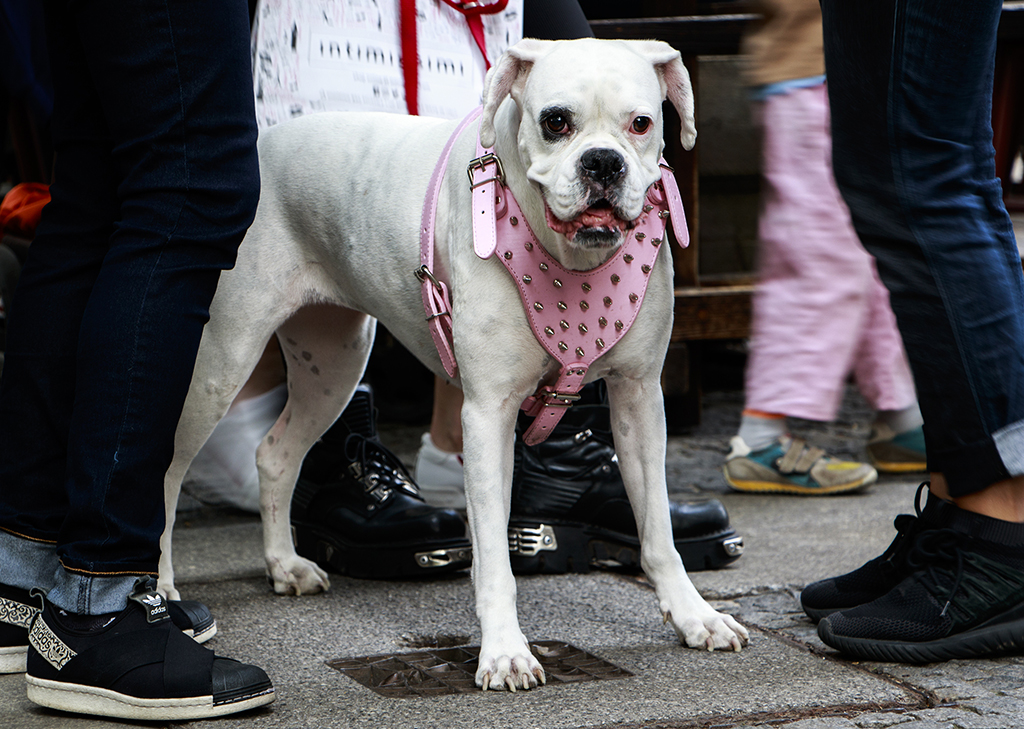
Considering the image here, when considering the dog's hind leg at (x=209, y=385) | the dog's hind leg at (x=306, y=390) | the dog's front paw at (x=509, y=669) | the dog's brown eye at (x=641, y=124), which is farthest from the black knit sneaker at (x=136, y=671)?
the dog's brown eye at (x=641, y=124)

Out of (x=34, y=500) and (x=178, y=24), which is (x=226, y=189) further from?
(x=34, y=500)

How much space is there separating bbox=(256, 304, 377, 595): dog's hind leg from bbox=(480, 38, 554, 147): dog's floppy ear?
906 mm

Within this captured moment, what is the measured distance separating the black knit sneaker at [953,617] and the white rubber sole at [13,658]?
1520 millimetres

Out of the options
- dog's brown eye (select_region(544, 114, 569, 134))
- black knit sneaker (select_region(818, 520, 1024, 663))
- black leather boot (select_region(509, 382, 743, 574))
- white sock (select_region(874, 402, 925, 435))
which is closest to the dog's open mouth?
dog's brown eye (select_region(544, 114, 569, 134))

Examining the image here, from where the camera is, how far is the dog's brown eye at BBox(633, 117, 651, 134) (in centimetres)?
202

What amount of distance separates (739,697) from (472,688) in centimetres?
46

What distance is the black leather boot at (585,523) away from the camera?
112 inches

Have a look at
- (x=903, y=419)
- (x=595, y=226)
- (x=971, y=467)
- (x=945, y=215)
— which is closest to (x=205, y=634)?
(x=595, y=226)

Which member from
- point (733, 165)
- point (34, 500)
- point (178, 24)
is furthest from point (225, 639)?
point (733, 165)

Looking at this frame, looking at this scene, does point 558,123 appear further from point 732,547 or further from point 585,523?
point 732,547

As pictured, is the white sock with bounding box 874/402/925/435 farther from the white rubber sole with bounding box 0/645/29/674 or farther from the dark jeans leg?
the white rubber sole with bounding box 0/645/29/674

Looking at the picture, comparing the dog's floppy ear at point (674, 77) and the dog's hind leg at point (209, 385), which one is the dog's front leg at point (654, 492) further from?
the dog's hind leg at point (209, 385)

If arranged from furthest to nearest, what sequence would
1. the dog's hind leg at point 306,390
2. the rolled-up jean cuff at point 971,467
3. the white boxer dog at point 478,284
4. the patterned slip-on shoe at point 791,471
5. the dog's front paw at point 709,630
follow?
1. the patterned slip-on shoe at point 791,471
2. the dog's hind leg at point 306,390
3. the dog's front paw at point 709,630
4. the rolled-up jean cuff at point 971,467
5. the white boxer dog at point 478,284

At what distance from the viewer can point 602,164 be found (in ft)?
6.32
